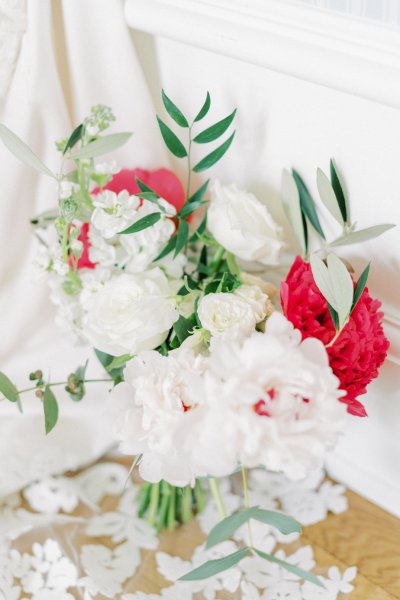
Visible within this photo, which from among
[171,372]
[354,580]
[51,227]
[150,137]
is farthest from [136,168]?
[354,580]

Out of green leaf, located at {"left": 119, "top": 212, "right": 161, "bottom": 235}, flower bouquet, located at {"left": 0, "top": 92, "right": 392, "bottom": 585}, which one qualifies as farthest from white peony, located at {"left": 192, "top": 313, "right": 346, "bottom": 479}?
green leaf, located at {"left": 119, "top": 212, "right": 161, "bottom": 235}

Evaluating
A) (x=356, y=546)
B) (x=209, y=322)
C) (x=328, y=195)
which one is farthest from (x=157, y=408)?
(x=356, y=546)

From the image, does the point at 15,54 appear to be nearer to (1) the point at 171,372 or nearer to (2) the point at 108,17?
(2) the point at 108,17

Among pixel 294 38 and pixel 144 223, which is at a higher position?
pixel 294 38

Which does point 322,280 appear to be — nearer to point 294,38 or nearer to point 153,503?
point 294,38

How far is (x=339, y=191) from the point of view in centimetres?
78

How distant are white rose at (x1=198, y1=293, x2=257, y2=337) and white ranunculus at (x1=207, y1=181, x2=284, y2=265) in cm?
11

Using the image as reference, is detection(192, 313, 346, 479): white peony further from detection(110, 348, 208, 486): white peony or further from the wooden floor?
the wooden floor

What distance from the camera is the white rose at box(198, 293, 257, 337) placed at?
0.68 meters

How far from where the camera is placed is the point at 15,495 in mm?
1005

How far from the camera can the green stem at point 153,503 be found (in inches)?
36.9

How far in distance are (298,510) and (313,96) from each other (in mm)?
552

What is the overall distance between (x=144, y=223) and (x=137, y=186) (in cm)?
14

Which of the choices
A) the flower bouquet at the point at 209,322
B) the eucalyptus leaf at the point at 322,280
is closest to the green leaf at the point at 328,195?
the flower bouquet at the point at 209,322
